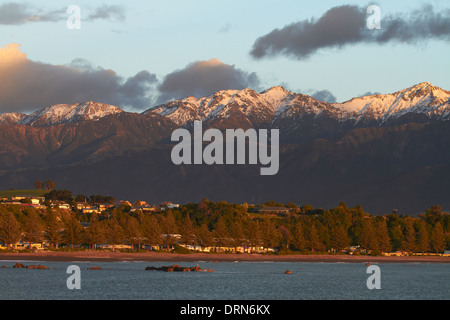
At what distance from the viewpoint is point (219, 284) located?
432 ft

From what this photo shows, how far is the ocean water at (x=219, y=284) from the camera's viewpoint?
114 meters

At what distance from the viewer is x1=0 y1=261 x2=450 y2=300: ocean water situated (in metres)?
114

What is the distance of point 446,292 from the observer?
12988 centimetres

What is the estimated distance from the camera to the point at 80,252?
Answer: 193 m
